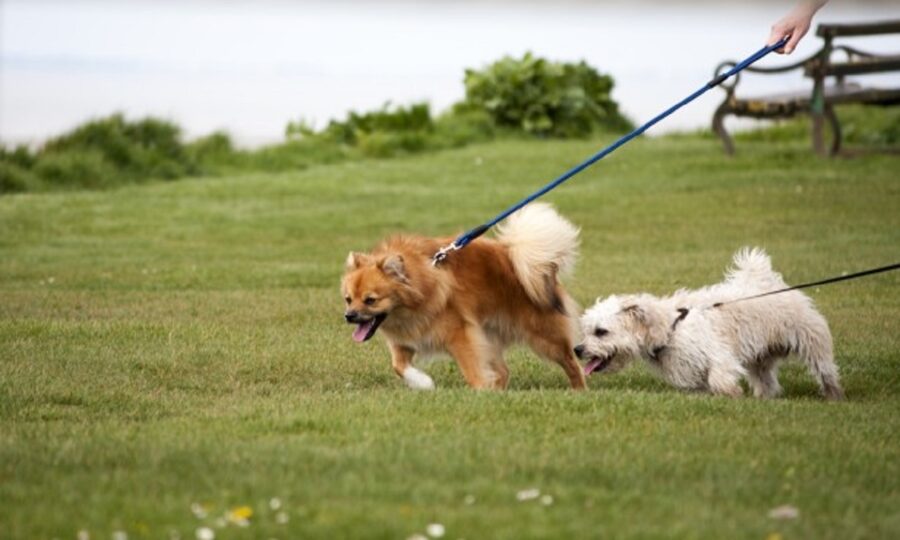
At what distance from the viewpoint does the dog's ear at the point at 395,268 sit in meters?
8.99

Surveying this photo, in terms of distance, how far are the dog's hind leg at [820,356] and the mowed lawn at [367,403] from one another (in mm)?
192

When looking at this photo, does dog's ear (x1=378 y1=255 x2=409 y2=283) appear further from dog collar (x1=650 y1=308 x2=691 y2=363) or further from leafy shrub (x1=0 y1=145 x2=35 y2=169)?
leafy shrub (x1=0 y1=145 x2=35 y2=169)

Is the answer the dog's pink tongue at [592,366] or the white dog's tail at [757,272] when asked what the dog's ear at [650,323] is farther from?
the white dog's tail at [757,272]

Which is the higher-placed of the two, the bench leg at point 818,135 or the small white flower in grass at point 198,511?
the bench leg at point 818,135

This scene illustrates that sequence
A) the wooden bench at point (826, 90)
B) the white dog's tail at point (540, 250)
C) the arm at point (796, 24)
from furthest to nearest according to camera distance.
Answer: the wooden bench at point (826, 90) → the white dog's tail at point (540, 250) → the arm at point (796, 24)

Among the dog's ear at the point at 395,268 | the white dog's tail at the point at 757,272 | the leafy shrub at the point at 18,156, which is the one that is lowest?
the white dog's tail at the point at 757,272

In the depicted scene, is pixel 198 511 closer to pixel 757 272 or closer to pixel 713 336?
pixel 713 336

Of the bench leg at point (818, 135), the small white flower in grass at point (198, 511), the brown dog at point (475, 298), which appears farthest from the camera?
the bench leg at point (818, 135)

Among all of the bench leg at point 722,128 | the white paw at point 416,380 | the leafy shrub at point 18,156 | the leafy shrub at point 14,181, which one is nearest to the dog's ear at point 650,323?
the white paw at point 416,380

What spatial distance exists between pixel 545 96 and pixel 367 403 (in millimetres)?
16580

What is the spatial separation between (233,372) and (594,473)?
11.7 ft

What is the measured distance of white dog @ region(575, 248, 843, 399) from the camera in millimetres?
9023

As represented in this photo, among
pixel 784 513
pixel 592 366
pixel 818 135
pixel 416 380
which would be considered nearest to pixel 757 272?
pixel 592 366

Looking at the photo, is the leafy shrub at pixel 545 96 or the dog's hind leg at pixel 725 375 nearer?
the dog's hind leg at pixel 725 375
